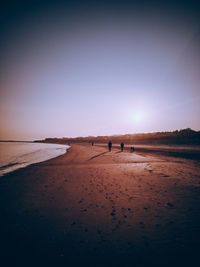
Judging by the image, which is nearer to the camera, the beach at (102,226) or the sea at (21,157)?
the beach at (102,226)

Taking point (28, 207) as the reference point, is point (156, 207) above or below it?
above

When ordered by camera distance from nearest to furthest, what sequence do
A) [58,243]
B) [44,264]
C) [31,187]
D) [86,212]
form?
[44,264] → [58,243] → [86,212] → [31,187]

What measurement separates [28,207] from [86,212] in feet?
8.88

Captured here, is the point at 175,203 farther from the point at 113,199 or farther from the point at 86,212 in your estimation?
the point at 86,212

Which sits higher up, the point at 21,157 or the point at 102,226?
the point at 102,226

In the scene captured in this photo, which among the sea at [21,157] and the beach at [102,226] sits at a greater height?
the beach at [102,226]

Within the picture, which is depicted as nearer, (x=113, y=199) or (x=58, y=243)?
(x=58, y=243)

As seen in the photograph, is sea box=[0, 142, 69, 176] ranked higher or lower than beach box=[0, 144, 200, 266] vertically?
lower

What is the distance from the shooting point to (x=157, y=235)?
3545mm

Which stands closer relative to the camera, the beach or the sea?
the beach

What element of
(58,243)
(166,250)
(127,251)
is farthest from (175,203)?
(58,243)

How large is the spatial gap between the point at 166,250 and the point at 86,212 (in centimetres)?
287

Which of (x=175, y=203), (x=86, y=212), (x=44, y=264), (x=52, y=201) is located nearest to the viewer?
(x=44, y=264)

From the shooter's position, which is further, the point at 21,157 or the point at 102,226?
the point at 21,157
